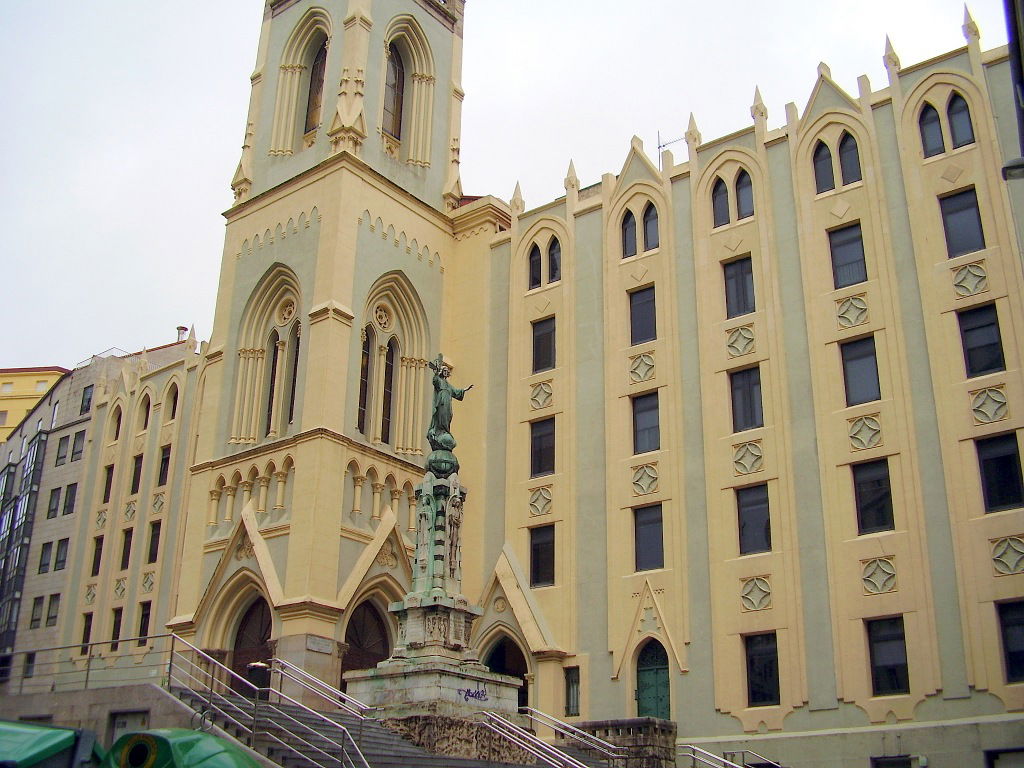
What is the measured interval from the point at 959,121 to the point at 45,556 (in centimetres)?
3605

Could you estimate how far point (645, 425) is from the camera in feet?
93.6

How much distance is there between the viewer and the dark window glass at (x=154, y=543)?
123ft

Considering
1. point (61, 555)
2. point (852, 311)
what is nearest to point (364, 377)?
point (852, 311)

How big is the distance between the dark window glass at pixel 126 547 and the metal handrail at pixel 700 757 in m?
22.7

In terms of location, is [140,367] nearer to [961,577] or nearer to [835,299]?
[835,299]

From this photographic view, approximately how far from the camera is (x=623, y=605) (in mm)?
26875

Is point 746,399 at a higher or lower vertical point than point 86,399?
lower

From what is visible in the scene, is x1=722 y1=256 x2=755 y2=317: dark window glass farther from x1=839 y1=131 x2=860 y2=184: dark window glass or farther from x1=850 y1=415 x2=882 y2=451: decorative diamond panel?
x1=850 y1=415 x2=882 y2=451: decorative diamond panel

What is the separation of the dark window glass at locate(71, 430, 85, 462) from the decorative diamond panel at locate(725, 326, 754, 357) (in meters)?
28.3

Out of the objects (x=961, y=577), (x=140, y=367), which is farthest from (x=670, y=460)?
(x=140, y=367)

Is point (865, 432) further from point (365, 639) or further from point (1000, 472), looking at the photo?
point (365, 639)

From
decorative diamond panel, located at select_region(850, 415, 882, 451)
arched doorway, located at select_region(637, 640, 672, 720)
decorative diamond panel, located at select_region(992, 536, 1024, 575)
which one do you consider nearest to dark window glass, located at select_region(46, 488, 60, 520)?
arched doorway, located at select_region(637, 640, 672, 720)

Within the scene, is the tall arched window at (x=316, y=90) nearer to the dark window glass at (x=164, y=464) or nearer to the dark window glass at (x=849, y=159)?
the dark window glass at (x=164, y=464)

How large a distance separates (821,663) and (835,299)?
8393mm
